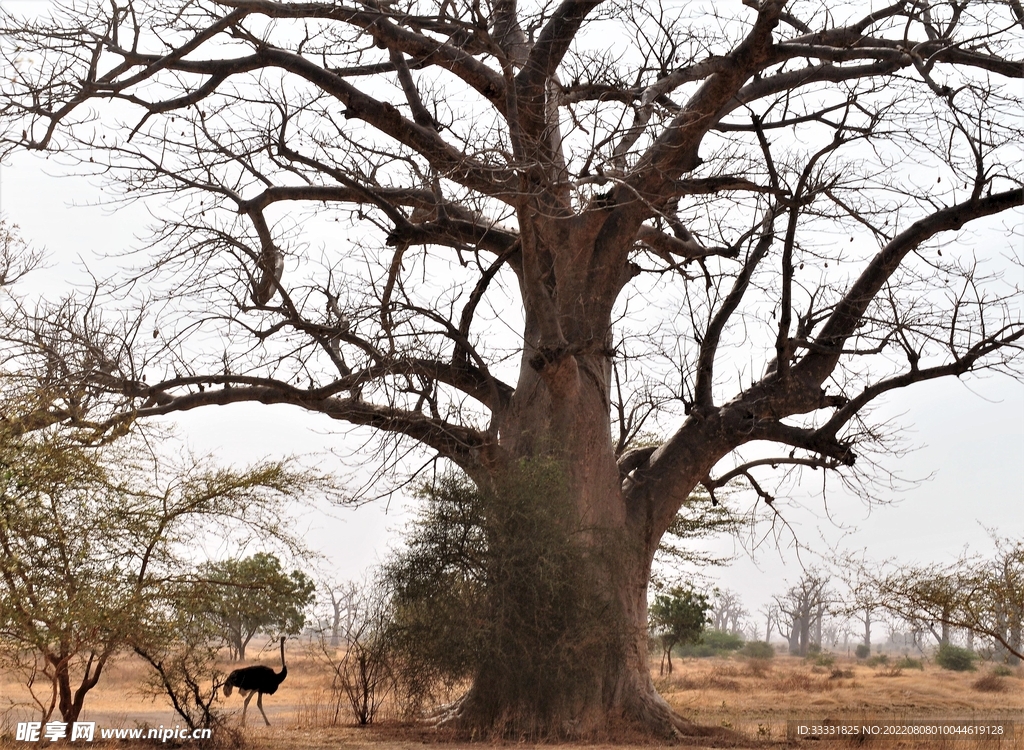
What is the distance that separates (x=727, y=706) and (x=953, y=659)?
56.0 feet

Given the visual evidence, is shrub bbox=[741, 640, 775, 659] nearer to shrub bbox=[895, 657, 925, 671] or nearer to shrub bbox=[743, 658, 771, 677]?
shrub bbox=[895, 657, 925, 671]

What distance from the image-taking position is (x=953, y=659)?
1102 inches

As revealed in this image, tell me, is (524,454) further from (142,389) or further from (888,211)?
(888,211)

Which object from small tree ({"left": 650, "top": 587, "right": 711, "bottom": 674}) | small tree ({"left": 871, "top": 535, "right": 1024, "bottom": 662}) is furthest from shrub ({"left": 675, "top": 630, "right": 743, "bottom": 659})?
small tree ({"left": 871, "top": 535, "right": 1024, "bottom": 662})

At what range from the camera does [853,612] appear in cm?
1102

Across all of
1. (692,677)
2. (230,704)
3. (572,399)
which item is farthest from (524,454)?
(692,677)

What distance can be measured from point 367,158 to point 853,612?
7.39 metres

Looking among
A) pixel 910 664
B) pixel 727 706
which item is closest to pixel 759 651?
pixel 910 664

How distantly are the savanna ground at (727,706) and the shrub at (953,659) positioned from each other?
543 mm

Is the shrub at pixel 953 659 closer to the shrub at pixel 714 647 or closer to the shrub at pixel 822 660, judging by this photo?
the shrub at pixel 822 660

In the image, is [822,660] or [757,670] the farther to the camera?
[822,660]

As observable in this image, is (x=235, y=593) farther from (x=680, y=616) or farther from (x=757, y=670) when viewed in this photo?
(x=757, y=670)

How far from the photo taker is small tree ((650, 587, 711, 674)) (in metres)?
24.2

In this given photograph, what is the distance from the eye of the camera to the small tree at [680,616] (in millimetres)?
24156
